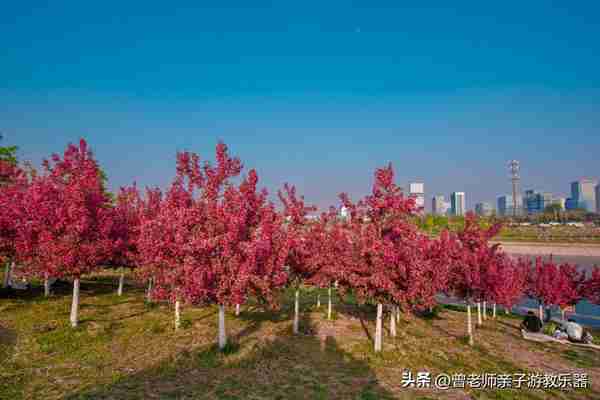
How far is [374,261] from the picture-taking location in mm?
12398

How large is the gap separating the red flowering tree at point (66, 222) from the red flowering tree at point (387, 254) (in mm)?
11001

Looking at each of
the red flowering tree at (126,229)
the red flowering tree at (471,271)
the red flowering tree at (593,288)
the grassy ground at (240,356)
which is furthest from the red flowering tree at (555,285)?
the red flowering tree at (126,229)

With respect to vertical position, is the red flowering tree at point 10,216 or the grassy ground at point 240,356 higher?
the red flowering tree at point 10,216

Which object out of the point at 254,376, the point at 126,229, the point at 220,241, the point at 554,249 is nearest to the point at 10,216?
the point at 126,229

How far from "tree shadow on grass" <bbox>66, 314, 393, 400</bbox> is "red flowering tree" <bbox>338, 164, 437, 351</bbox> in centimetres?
279

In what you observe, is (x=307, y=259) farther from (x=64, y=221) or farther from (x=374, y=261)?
(x=64, y=221)

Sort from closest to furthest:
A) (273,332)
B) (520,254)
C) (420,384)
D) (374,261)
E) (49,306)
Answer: (420,384) < (374,261) < (273,332) < (49,306) < (520,254)

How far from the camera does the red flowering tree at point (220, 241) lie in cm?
1131

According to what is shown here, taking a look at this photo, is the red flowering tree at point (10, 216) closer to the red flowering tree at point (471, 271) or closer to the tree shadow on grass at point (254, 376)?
the tree shadow on grass at point (254, 376)

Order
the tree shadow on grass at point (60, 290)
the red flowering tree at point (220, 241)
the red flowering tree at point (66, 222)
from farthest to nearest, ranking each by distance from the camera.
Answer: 1. the tree shadow on grass at point (60, 290)
2. the red flowering tree at point (66, 222)
3. the red flowering tree at point (220, 241)

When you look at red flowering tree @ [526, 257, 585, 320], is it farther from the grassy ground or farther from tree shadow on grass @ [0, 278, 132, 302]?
tree shadow on grass @ [0, 278, 132, 302]

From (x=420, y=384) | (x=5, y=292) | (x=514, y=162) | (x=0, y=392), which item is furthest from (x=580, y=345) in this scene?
(x=514, y=162)

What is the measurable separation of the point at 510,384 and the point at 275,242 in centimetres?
913

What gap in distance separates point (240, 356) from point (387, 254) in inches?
252
